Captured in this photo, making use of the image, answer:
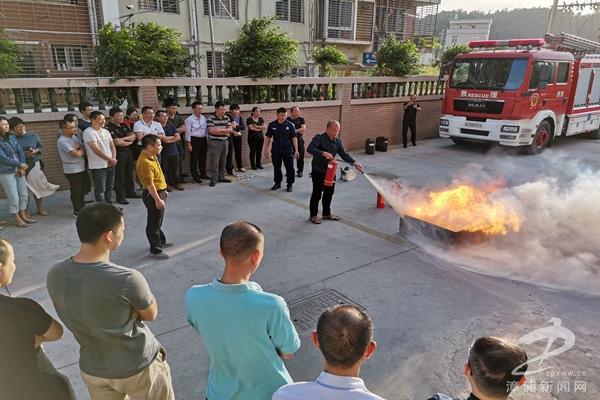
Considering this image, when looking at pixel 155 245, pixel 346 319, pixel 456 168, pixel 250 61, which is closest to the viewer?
pixel 346 319

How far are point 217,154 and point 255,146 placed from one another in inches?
59.5

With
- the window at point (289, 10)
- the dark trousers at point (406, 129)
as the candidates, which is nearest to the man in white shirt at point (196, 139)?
the dark trousers at point (406, 129)

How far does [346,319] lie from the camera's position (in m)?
1.76

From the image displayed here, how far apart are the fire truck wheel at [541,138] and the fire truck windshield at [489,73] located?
1916mm

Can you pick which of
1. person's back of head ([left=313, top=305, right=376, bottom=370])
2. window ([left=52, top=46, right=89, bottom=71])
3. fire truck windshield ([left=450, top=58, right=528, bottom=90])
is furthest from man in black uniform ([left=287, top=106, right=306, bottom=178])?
window ([left=52, top=46, right=89, bottom=71])

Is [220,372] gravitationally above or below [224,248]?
below

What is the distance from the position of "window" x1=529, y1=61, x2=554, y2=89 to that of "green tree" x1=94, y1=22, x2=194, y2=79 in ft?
31.3

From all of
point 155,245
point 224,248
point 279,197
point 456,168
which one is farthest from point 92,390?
point 456,168

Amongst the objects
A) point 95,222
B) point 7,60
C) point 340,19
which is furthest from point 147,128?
point 340,19

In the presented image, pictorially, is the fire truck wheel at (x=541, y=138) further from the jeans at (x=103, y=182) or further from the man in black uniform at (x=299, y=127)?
the jeans at (x=103, y=182)

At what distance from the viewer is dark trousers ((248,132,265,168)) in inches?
406

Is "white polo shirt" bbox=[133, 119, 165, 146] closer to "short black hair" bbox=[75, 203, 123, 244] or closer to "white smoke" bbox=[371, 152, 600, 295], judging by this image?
"white smoke" bbox=[371, 152, 600, 295]

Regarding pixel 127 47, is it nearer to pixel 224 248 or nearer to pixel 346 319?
pixel 224 248

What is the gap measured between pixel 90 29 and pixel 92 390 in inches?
627
